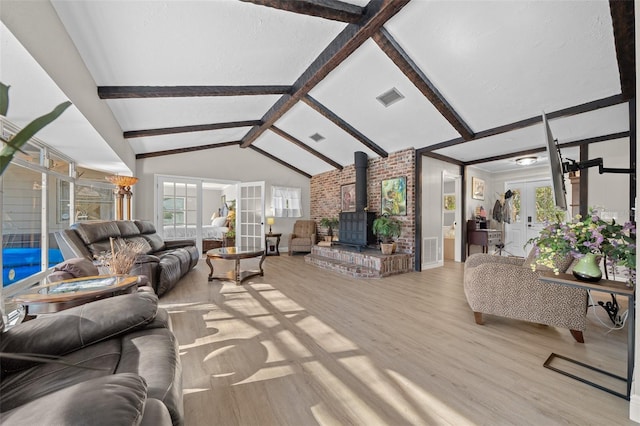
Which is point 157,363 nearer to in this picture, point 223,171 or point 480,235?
point 223,171

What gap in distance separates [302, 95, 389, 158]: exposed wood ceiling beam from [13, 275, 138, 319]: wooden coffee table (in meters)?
3.46

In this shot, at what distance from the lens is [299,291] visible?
3.61 meters

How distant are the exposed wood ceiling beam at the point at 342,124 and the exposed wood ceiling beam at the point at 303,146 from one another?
1.46 meters

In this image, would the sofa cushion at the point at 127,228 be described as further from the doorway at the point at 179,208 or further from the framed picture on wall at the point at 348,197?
the framed picture on wall at the point at 348,197

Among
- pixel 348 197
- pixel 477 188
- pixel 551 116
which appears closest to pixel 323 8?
pixel 551 116

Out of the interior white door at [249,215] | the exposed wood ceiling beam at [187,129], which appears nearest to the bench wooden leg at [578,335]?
the exposed wood ceiling beam at [187,129]

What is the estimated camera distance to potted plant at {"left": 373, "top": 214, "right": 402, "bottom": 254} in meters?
4.86

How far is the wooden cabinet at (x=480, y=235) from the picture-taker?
223 inches

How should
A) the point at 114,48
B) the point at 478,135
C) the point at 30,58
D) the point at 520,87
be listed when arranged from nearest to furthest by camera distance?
the point at 30,58, the point at 114,48, the point at 520,87, the point at 478,135

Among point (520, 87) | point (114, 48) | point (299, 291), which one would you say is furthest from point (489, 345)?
point (114, 48)

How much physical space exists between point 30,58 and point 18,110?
3.34 ft

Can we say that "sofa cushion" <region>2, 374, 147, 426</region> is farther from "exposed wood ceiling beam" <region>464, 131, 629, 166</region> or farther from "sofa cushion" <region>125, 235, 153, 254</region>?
"exposed wood ceiling beam" <region>464, 131, 629, 166</region>

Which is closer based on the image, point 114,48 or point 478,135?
point 114,48

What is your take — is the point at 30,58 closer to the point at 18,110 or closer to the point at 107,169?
the point at 18,110
